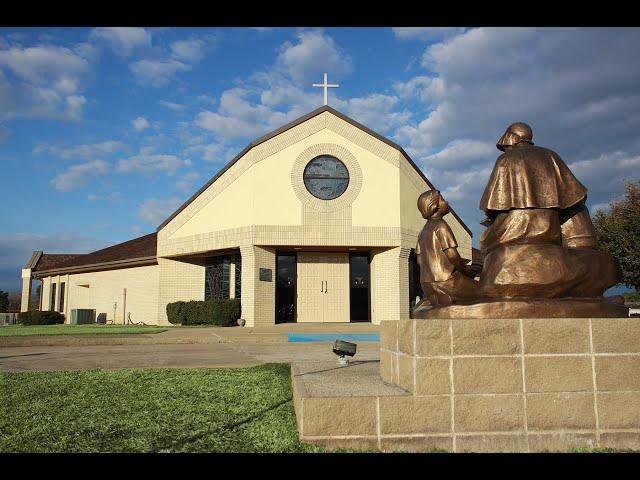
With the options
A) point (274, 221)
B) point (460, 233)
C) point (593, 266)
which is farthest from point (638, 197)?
point (593, 266)

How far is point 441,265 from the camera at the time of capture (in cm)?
586

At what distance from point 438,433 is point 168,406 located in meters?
3.21

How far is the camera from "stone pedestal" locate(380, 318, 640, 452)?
4.72 m

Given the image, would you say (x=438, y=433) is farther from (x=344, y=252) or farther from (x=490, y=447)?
(x=344, y=252)

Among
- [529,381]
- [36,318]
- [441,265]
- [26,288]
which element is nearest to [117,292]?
[36,318]

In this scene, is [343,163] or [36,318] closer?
[343,163]

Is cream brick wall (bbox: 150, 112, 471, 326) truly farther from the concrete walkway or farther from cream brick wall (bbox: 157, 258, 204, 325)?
the concrete walkway

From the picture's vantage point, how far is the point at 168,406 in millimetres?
6262

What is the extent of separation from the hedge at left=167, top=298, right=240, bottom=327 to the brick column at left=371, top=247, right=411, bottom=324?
250 inches

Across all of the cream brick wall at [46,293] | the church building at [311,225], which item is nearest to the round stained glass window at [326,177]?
the church building at [311,225]

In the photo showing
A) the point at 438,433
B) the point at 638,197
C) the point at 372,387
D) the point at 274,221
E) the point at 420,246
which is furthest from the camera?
the point at 638,197

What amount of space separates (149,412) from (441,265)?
360 centimetres

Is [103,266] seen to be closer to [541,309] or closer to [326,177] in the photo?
[326,177]
